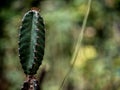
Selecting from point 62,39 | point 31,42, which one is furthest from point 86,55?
point 31,42

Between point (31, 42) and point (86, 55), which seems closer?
point (31, 42)

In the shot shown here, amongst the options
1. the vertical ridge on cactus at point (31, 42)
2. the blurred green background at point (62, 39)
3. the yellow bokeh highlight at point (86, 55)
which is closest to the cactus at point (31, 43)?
the vertical ridge on cactus at point (31, 42)

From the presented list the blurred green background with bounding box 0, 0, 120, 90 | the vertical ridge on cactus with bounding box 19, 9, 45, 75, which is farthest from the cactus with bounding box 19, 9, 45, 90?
the blurred green background with bounding box 0, 0, 120, 90

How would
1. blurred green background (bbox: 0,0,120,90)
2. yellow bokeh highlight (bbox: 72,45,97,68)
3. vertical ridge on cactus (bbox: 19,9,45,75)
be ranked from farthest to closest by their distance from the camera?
1. yellow bokeh highlight (bbox: 72,45,97,68)
2. blurred green background (bbox: 0,0,120,90)
3. vertical ridge on cactus (bbox: 19,9,45,75)

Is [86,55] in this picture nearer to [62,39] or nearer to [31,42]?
[62,39]

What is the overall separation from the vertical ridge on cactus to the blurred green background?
210cm

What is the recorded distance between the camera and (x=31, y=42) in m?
1.22

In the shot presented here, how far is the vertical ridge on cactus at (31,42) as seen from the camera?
1207mm

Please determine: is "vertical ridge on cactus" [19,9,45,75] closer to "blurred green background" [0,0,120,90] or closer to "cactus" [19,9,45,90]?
"cactus" [19,9,45,90]

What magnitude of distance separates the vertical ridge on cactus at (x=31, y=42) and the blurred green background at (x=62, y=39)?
2.10 metres

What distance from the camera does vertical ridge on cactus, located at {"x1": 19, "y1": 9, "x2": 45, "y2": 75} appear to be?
47.5 inches

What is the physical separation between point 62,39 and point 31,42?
243cm

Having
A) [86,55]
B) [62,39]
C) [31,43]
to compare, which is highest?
[31,43]

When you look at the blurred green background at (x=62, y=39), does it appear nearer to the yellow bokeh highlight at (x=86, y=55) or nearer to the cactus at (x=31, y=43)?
the yellow bokeh highlight at (x=86, y=55)
